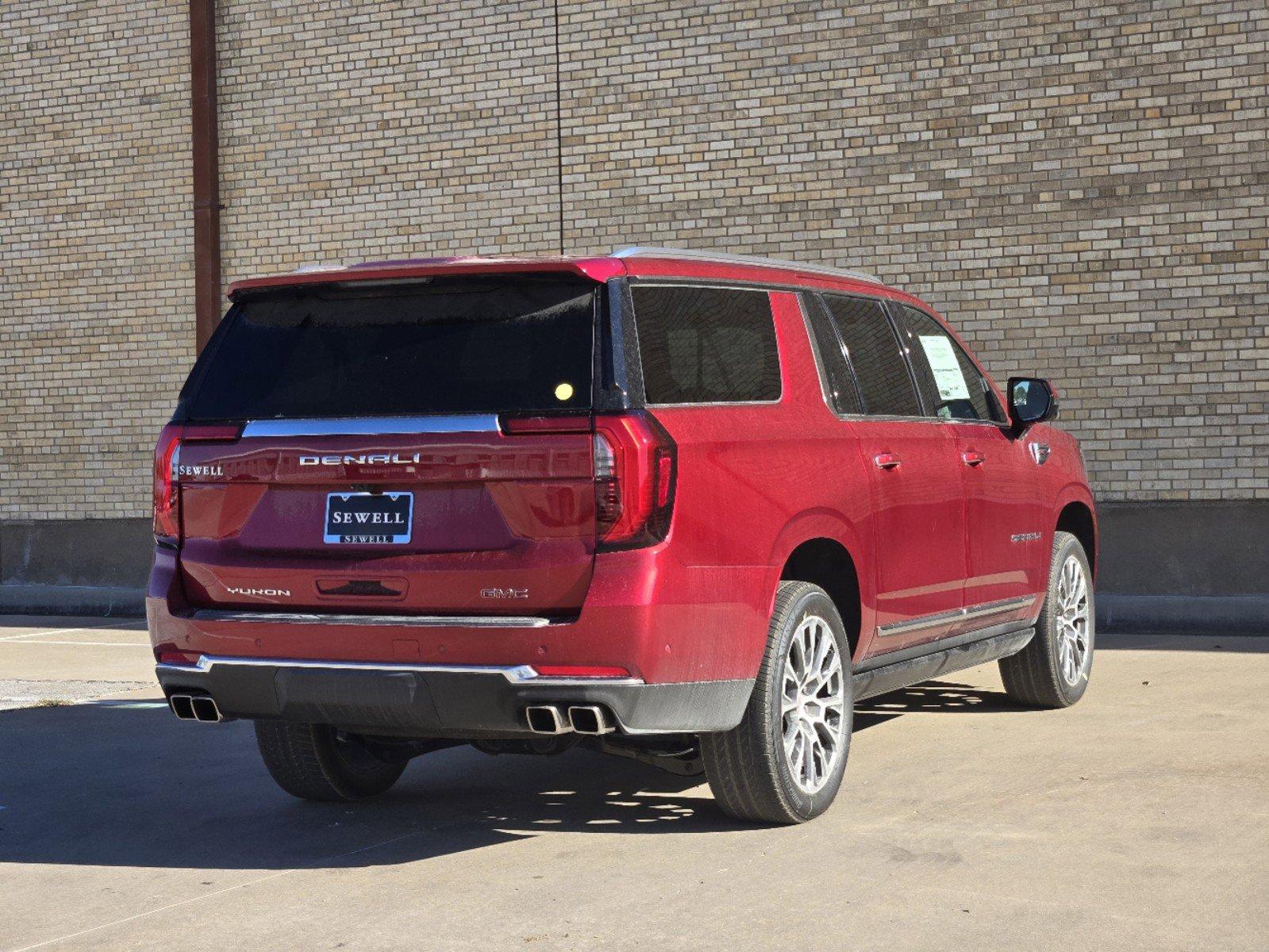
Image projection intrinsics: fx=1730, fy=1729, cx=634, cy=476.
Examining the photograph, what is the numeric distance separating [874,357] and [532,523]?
225 cm

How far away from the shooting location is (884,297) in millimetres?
7316

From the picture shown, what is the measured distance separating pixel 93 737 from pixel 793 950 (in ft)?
16.6

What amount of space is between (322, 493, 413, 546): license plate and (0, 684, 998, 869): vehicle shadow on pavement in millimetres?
1087

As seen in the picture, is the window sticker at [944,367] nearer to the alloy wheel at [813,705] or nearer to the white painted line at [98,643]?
the alloy wheel at [813,705]

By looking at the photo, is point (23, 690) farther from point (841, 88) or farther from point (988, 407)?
point (841, 88)

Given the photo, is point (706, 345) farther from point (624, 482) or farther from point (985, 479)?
point (985, 479)

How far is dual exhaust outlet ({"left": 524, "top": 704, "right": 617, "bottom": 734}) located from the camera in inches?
206

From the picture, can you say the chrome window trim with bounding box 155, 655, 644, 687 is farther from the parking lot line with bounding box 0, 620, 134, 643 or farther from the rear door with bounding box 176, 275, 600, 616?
the parking lot line with bounding box 0, 620, 134, 643

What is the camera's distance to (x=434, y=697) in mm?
5316

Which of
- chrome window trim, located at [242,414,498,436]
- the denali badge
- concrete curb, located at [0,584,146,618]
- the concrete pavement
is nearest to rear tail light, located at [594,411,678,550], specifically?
chrome window trim, located at [242,414,498,436]

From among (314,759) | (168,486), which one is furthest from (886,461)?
(168,486)

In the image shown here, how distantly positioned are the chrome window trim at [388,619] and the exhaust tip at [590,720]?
0.27 m

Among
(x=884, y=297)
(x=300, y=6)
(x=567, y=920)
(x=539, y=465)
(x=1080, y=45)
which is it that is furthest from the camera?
(x=300, y=6)

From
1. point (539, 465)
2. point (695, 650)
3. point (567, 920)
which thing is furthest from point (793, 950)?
point (539, 465)
